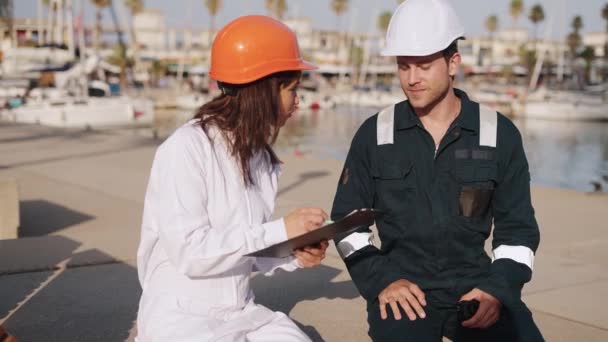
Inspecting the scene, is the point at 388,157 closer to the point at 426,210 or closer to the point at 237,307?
the point at 426,210

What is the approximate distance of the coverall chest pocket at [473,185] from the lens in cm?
321

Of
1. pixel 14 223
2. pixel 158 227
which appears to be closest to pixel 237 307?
pixel 158 227

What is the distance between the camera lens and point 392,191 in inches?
130

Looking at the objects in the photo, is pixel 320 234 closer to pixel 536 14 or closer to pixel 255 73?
pixel 255 73

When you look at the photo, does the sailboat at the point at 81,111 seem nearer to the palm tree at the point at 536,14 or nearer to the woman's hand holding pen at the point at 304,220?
the woman's hand holding pen at the point at 304,220

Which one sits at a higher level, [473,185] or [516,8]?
[516,8]

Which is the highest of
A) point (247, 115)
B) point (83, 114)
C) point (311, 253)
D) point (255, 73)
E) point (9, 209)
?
point (255, 73)

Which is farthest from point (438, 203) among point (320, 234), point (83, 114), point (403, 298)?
point (83, 114)

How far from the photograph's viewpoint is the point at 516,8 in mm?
138500

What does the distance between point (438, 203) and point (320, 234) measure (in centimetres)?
68

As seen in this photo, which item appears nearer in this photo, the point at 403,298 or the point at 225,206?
the point at 225,206

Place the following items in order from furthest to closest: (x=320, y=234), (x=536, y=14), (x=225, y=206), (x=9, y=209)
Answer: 1. (x=536, y=14)
2. (x=9, y=209)
3. (x=225, y=206)
4. (x=320, y=234)

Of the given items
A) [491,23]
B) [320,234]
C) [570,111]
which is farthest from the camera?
[491,23]

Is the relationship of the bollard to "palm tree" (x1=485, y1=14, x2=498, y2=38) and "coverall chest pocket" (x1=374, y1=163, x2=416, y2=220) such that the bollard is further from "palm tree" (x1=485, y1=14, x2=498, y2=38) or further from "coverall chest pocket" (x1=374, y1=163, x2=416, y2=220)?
"palm tree" (x1=485, y1=14, x2=498, y2=38)
